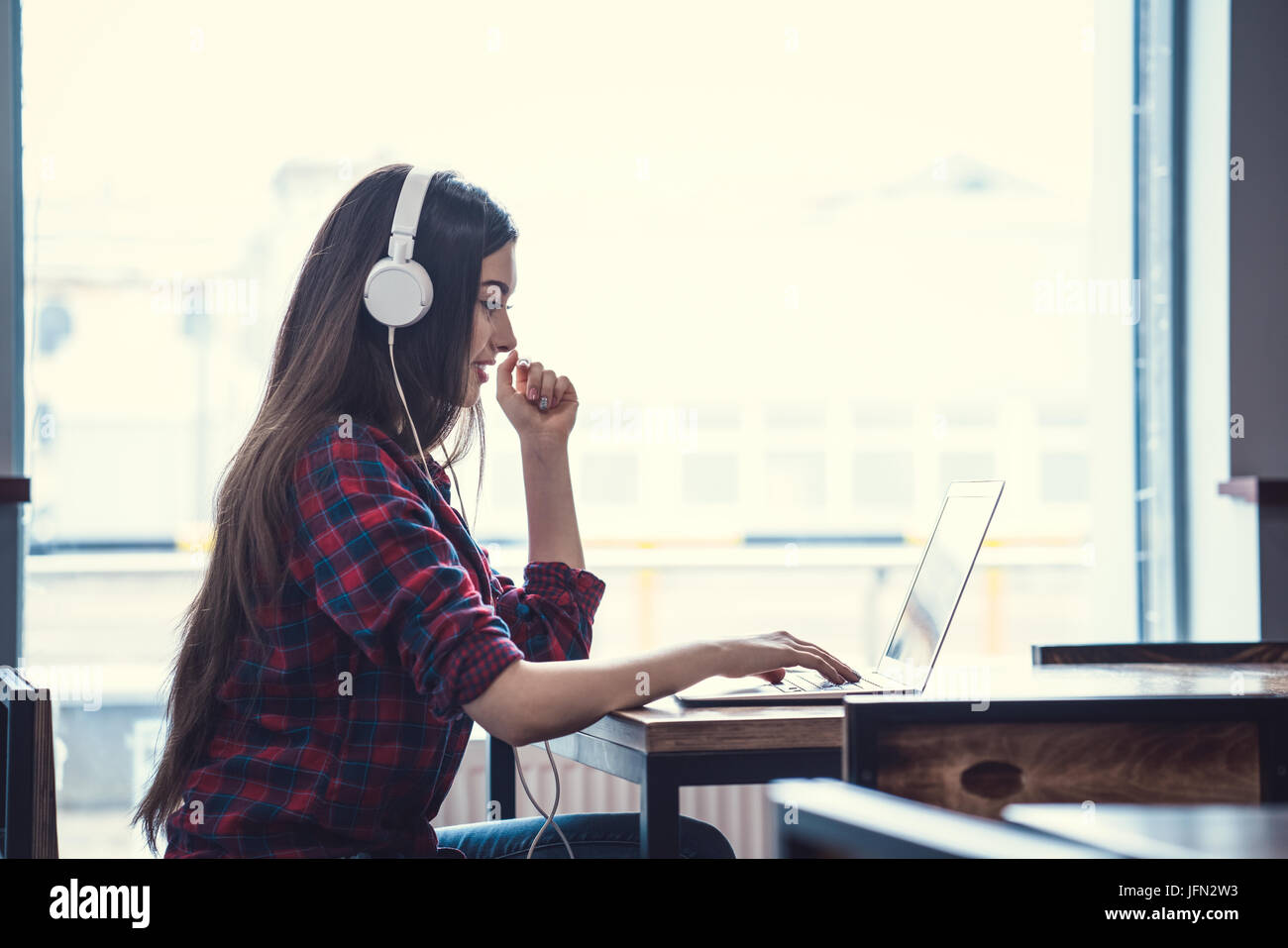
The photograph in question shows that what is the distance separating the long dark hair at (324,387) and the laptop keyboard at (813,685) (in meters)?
0.44

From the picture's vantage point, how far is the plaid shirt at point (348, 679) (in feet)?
3.14

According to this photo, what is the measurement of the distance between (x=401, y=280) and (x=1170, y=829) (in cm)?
82

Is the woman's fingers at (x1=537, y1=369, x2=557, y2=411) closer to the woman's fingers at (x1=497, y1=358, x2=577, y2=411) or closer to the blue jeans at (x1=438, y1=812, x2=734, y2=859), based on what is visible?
A: the woman's fingers at (x1=497, y1=358, x2=577, y2=411)

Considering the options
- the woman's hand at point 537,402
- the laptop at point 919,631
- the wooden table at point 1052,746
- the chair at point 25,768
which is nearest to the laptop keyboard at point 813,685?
the laptop at point 919,631

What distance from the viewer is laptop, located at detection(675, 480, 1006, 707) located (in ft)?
3.62

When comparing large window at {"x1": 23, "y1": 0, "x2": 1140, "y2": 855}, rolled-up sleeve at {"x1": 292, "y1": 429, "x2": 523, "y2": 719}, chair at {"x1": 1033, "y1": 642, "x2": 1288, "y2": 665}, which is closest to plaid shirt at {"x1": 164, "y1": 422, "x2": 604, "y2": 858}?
rolled-up sleeve at {"x1": 292, "y1": 429, "x2": 523, "y2": 719}

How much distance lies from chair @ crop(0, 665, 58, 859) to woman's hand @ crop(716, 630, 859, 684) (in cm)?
61

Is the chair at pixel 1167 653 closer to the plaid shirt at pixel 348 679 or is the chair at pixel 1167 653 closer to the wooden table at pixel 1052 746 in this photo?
the wooden table at pixel 1052 746

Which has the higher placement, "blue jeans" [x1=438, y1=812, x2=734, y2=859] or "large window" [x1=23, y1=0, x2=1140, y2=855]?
"large window" [x1=23, y1=0, x2=1140, y2=855]

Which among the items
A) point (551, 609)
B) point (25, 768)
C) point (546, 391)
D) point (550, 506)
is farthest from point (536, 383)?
point (25, 768)

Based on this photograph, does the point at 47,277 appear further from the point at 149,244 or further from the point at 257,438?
the point at 257,438

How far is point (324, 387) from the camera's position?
107 centimetres

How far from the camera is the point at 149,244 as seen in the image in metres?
2.12
